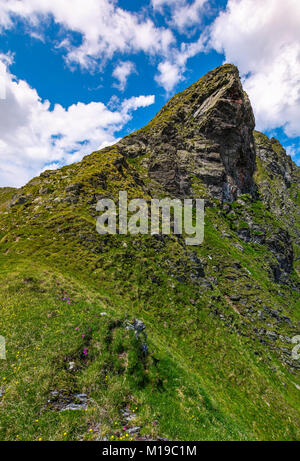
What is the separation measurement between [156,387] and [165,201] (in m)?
50.5

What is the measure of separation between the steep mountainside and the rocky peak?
9135 mm

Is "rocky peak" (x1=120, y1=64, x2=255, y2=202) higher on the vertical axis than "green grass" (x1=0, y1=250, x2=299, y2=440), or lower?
higher

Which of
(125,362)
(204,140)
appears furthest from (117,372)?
(204,140)

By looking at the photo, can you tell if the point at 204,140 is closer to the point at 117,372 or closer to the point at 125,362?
the point at 125,362

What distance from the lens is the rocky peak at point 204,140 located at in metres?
72.4

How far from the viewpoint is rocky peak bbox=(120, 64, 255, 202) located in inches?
2849

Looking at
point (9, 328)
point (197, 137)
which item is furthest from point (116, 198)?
point (197, 137)

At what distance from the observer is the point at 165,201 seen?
59.4m

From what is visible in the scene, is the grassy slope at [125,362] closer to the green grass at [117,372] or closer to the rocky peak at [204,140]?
the green grass at [117,372]

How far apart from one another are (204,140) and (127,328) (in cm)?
8383

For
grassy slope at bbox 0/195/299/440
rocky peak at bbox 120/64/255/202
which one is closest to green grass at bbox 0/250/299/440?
grassy slope at bbox 0/195/299/440

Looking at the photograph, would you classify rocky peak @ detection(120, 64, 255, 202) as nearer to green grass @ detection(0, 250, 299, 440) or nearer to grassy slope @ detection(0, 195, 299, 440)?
grassy slope @ detection(0, 195, 299, 440)

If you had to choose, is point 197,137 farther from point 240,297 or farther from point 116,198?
point 240,297

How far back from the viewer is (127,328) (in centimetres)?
1578
